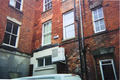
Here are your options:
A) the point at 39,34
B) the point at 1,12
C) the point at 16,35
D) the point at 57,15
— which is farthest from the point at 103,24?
the point at 1,12

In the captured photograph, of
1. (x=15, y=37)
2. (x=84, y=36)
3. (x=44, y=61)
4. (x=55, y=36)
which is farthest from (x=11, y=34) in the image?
(x=84, y=36)

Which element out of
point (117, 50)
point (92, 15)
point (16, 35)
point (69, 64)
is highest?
point (92, 15)

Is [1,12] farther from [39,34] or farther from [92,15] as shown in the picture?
[92,15]

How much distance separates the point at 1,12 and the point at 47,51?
4.86 metres

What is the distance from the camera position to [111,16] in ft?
24.4

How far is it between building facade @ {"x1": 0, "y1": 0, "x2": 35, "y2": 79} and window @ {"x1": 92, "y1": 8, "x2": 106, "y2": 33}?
6548mm

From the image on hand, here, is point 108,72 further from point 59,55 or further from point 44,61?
point 44,61

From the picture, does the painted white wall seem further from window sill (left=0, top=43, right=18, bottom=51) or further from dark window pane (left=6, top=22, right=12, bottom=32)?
dark window pane (left=6, top=22, right=12, bottom=32)

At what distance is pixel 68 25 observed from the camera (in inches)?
378

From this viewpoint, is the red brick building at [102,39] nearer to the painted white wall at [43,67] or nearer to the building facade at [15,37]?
the painted white wall at [43,67]

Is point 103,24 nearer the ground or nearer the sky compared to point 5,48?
nearer the sky

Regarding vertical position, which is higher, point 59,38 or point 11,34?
point 11,34

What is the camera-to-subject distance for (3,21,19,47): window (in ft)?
32.1

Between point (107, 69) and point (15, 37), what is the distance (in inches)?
307
